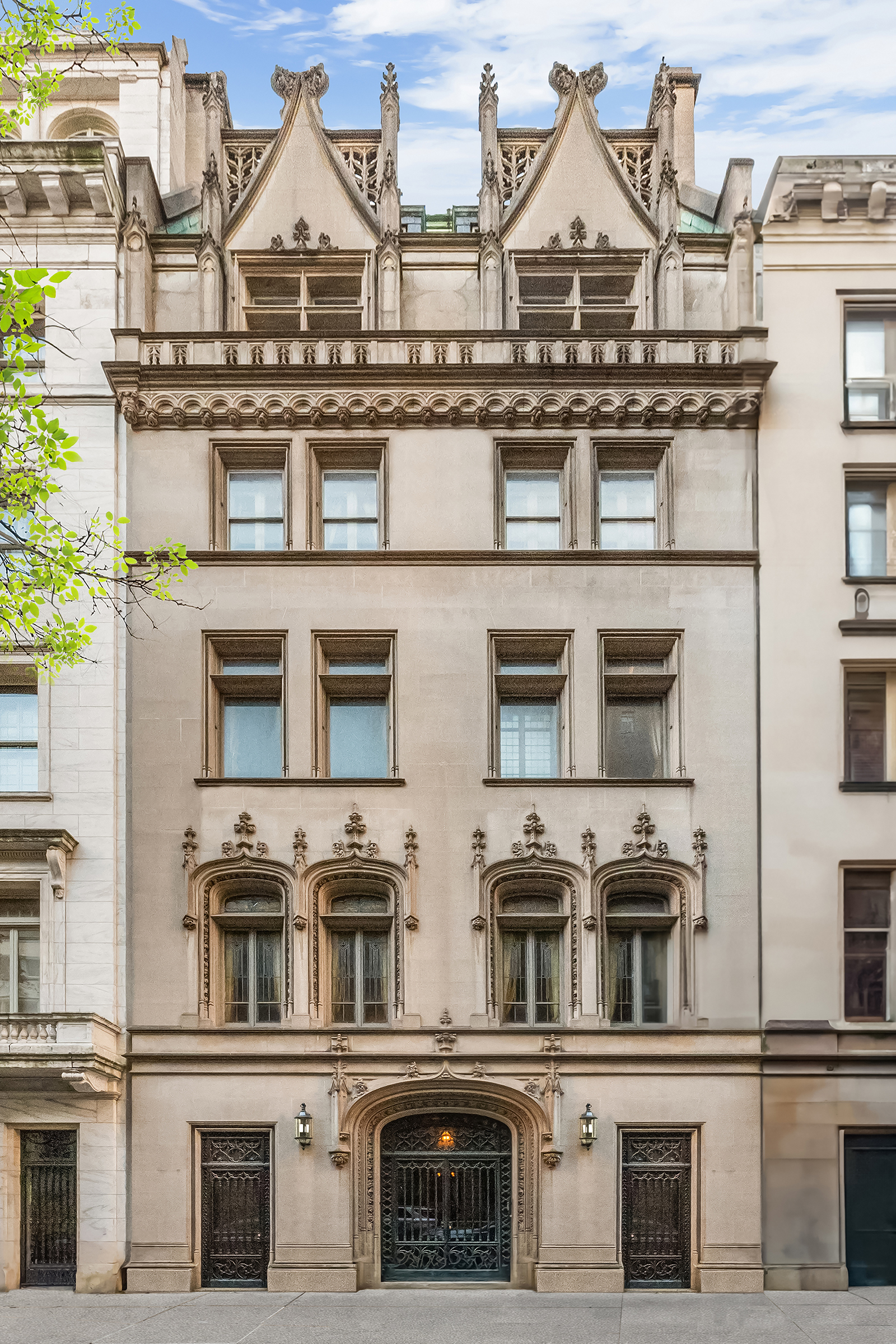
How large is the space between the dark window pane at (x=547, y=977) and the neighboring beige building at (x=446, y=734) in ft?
0.22

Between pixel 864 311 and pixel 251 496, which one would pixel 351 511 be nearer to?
pixel 251 496

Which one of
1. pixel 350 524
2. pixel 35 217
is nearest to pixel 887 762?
pixel 350 524

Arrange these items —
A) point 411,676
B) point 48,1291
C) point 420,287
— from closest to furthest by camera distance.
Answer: point 48,1291 < point 411,676 < point 420,287

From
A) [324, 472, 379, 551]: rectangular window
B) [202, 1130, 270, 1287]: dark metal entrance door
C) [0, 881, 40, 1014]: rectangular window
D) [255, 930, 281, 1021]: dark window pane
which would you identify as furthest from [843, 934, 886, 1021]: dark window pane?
[0, 881, 40, 1014]: rectangular window

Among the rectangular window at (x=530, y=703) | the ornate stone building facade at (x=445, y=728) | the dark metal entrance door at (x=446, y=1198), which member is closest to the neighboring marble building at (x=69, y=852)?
the ornate stone building facade at (x=445, y=728)

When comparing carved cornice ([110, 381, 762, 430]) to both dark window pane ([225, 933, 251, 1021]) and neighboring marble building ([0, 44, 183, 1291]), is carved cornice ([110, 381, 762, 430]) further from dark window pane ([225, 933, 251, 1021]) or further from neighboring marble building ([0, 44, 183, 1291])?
dark window pane ([225, 933, 251, 1021])

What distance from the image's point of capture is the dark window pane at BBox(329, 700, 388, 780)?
23750 mm

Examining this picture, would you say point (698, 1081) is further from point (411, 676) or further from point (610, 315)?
point (610, 315)

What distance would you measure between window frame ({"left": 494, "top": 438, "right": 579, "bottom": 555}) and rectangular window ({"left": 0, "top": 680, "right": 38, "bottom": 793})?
907cm

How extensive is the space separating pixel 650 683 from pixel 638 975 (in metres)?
5.33

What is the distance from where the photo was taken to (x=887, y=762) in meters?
23.6

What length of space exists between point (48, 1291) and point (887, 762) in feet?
56.9

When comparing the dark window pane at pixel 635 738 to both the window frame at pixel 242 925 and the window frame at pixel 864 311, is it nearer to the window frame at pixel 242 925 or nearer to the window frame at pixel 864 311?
the window frame at pixel 242 925

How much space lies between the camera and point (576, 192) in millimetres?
25484
